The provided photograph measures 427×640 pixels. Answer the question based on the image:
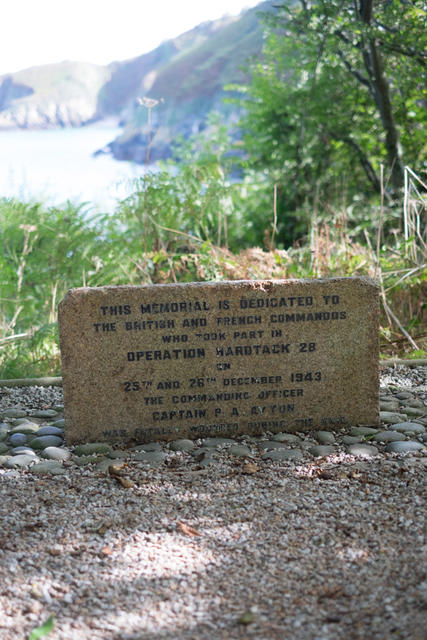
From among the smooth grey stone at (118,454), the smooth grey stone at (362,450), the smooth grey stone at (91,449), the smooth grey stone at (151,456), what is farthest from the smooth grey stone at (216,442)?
the smooth grey stone at (362,450)

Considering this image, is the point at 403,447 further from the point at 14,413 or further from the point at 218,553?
the point at 14,413

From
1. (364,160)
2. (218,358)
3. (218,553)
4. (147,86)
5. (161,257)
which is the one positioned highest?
(147,86)

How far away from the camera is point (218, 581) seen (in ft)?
7.06

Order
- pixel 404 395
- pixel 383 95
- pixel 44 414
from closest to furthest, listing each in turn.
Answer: pixel 44 414, pixel 404 395, pixel 383 95

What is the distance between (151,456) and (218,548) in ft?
3.20

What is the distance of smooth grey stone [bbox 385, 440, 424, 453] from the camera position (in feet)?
10.7

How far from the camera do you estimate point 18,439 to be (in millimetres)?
3547

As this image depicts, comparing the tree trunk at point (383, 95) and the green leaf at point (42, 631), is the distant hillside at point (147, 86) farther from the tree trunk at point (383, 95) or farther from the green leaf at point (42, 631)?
the green leaf at point (42, 631)

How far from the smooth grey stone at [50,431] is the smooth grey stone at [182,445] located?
67 centimetres

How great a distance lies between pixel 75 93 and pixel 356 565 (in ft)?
54.4

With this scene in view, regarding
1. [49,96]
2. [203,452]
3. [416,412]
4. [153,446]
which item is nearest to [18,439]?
[153,446]

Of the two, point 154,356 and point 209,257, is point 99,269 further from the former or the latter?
point 154,356

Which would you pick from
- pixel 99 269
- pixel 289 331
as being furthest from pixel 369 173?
pixel 289 331

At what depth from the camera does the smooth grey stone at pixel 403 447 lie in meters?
3.25
